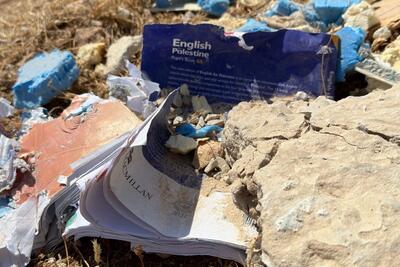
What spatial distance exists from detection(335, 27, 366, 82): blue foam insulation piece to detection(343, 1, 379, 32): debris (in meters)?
0.14

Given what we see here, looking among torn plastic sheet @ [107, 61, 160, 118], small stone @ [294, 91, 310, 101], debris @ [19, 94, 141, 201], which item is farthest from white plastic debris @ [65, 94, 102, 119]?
small stone @ [294, 91, 310, 101]

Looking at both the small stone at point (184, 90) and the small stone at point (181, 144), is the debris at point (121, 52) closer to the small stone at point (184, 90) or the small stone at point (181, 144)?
the small stone at point (184, 90)

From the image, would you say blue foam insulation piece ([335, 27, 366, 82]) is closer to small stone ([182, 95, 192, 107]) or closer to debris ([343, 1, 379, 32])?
debris ([343, 1, 379, 32])

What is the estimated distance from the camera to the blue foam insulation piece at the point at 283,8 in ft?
9.61

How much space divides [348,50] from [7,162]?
4.81ft

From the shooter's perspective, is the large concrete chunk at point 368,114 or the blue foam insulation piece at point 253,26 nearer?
the large concrete chunk at point 368,114

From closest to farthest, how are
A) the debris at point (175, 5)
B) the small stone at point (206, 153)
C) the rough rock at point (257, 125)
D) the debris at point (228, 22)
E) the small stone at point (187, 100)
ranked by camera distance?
the rough rock at point (257, 125)
the small stone at point (206, 153)
the small stone at point (187, 100)
the debris at point (228, 22)
the debris at point (175, 5)

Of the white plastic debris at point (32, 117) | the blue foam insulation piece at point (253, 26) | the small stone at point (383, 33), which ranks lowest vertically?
the white plastic debris at point (32, 117)

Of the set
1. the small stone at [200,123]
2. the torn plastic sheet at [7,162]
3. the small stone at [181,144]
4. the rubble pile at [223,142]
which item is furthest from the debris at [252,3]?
the torn plastic sheet at [7,162]

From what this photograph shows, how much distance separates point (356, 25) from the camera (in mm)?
2621

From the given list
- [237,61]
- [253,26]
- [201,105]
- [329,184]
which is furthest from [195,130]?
[329,184]

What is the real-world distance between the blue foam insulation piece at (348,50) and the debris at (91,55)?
1.29m

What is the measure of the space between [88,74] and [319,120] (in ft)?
5.04

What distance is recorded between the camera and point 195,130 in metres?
2.36
